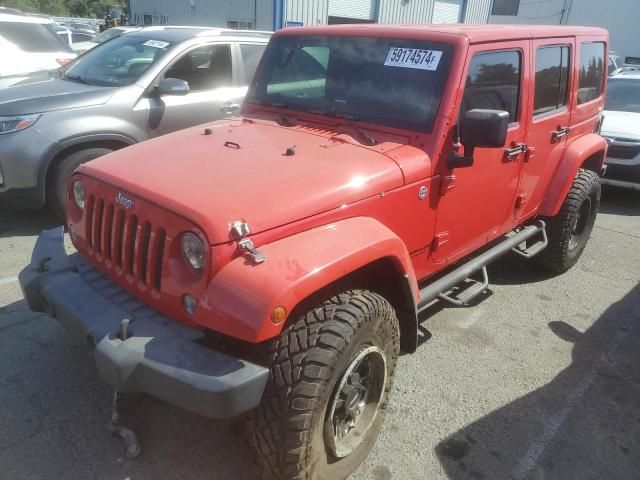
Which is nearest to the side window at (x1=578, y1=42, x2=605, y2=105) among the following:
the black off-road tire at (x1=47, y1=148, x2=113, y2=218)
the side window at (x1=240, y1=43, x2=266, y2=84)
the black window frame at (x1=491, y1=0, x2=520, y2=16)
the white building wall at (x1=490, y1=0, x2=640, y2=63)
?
the side window at (x1=240, y1=43, x2=266, y2=84)

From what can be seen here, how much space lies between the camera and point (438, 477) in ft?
8.06

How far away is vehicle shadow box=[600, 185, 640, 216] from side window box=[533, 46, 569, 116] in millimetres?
3570

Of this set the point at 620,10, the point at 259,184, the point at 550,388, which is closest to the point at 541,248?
the point at 550,388

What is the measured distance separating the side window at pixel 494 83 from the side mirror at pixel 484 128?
0.97 ft

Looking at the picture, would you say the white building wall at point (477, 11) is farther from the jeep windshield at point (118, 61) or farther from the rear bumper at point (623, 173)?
the jeep windshield at point (118, 61)

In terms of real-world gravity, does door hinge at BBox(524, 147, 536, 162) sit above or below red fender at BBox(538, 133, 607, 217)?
above

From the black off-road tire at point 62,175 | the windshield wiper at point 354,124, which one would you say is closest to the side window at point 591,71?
the windshield wiper at point 354,124

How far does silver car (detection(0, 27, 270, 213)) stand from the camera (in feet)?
15.3

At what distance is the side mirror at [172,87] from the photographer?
16.1 feet

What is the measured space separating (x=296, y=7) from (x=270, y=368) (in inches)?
739

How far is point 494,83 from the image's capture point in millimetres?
3178

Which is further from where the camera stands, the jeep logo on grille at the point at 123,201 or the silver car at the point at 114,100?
the silver car at the point at 114,100

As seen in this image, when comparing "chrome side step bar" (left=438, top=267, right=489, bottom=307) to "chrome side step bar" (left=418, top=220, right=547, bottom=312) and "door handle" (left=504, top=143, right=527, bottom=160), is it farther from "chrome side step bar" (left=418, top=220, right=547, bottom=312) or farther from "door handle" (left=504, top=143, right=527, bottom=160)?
"door handle" (left=504, top=143, right=527, bottom=160)

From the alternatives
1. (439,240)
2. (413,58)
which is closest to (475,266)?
(439,240)
